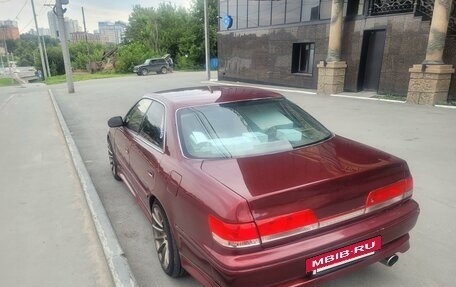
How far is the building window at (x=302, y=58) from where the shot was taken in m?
16.8

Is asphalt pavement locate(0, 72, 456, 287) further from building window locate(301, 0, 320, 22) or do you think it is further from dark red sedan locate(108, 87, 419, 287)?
building window locate(301, 0, 320, 22)

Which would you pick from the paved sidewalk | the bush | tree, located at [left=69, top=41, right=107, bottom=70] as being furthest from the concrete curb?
tree, located at [left=69, top=41, right=107, bottom=70]

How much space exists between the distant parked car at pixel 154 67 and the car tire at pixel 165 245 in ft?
111

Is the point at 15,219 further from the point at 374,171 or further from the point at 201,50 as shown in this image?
the point at 201,50

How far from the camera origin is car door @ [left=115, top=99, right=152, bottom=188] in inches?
159

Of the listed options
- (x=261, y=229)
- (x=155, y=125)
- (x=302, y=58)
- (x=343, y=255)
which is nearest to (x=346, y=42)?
(x=302, y=58)

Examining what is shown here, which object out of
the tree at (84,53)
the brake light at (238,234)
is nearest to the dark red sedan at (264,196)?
the brake light at (238,234)

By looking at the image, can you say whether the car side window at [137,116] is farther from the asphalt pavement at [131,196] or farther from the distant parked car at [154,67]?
the distant parked car at [154,67]

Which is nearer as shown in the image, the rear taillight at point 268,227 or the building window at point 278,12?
the rear taillight at point 268,227

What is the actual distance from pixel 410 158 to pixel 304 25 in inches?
478

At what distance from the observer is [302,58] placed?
17531mm

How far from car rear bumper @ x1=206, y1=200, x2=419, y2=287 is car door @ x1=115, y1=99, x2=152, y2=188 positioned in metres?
2.24

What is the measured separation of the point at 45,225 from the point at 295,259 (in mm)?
3154

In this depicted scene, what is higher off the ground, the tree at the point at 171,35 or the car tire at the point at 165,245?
the tree at the point at 171,35
